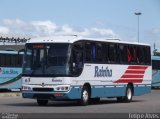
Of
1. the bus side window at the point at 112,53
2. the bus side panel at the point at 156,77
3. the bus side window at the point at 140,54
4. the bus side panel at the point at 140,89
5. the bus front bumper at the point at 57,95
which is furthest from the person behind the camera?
the bus side panel at the point at 156,77

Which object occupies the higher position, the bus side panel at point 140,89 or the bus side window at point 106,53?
the bus side window at point 106,53

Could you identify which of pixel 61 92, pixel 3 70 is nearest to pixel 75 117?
pixel 61 92

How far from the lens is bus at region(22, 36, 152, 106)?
24.1 m

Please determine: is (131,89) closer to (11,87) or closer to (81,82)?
(81,82)

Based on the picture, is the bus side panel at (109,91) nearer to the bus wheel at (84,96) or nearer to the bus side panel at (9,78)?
the bus wheel at (84,96)

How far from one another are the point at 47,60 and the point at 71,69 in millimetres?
1125

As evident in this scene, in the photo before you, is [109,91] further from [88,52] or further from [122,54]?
[88,52]

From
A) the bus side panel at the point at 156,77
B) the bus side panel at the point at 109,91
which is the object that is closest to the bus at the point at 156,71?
the bus side panel at the point at 156,77

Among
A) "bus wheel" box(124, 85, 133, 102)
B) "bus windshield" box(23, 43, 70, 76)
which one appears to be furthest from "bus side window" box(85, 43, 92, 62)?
"bus wheel" box(124, 85, 133, 102)

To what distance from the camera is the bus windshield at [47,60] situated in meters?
24.1

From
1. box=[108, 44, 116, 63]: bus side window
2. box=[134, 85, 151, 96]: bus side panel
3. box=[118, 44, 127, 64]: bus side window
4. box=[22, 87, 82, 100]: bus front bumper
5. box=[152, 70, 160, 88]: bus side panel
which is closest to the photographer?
box=[22, 87, 82, 100]: bus front bumper

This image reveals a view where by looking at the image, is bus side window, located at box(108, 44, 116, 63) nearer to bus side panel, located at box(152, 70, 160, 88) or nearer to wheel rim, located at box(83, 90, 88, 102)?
wheel rim, located at box(83, 90, 88, 102)

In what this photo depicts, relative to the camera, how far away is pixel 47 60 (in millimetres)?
24375

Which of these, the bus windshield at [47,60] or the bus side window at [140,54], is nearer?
the bus windshield at [47,60]
